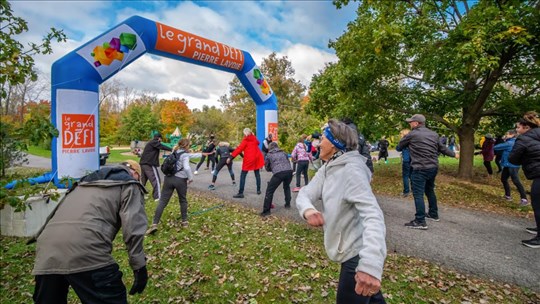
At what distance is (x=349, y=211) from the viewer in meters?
2.10

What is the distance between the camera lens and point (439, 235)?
18.4 feet

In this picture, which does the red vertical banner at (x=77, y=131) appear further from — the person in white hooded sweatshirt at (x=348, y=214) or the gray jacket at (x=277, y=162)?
the person in white hooded sweatshirt at (x=348, y=214)

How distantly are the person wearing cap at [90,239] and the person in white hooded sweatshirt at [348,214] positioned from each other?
141cm

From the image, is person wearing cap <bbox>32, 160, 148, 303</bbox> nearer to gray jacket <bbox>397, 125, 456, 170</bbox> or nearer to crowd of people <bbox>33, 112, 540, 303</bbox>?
crowd of people <bbox>33, 112, 540, 303</bbox>

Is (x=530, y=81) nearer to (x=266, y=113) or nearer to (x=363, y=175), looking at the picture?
(x=266, y=113)

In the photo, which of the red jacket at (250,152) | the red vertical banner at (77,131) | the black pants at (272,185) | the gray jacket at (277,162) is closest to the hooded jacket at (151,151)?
the red vertical banner at (77,131)

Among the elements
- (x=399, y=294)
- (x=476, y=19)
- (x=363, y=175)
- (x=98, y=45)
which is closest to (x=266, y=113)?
(x=98, y=45)

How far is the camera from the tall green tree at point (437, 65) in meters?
7.11

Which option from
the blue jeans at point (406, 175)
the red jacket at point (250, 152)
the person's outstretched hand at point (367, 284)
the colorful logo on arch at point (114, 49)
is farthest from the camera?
the blue jeans at point (406, 175)

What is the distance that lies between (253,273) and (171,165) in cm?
287

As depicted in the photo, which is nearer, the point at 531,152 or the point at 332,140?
the point at 332,140

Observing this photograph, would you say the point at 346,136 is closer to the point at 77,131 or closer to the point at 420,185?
the point at 420,185

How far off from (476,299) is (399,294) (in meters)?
0.90

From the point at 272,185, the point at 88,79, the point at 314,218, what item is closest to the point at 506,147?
the point at 272,185
